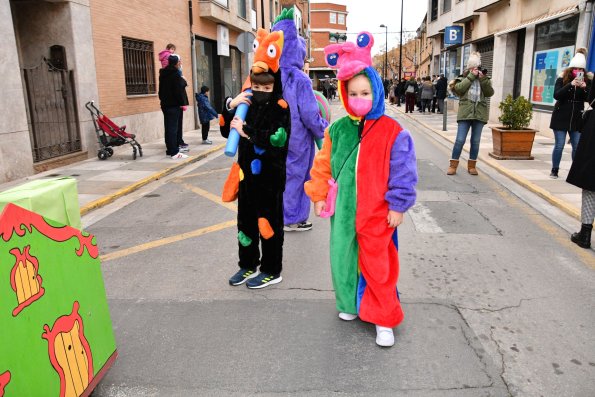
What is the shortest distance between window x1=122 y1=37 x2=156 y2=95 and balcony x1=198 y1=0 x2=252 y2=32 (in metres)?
4.59

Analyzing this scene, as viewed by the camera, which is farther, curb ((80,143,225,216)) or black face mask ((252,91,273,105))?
curb ((80,143,225,216))

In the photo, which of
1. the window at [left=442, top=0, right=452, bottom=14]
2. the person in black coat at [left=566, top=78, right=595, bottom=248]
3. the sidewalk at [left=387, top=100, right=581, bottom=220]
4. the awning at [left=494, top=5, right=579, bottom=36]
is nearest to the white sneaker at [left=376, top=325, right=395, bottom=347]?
the person in black coat at [left=566, top=78, right=595, bottom=248]

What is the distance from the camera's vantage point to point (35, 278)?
202 centimetres

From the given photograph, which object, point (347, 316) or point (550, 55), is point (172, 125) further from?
point (550, 55)

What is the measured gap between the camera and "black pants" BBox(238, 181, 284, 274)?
3.90m

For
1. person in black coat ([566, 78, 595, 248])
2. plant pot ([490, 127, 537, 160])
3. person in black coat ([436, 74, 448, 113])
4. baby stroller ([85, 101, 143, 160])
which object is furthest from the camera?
person in black coat ([436, 74, 448, 113])

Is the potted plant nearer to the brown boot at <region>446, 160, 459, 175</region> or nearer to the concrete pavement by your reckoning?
the concrete pavement

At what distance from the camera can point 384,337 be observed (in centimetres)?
318

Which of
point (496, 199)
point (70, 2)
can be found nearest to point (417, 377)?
point (496, 199)

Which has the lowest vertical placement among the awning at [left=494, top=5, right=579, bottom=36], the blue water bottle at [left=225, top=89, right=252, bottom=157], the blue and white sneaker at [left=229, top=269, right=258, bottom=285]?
the blue and white sneaker at [left=229, top=269, right=258, bottom=285]

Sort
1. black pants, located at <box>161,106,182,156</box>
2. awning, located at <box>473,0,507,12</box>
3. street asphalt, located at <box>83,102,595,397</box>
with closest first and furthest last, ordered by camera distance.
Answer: street asphalt, located at <box>83,102,595,397</box> < black pants, located at <box>161,106,182,156</box> < awning, located at <box>473,0,507,12</box>

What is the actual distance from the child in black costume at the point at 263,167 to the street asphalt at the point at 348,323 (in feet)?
1.26

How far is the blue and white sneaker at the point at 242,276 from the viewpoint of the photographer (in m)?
4.17

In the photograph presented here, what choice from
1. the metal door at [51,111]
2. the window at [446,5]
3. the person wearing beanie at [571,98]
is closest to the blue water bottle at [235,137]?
the person wearing beanie at [571,98]
